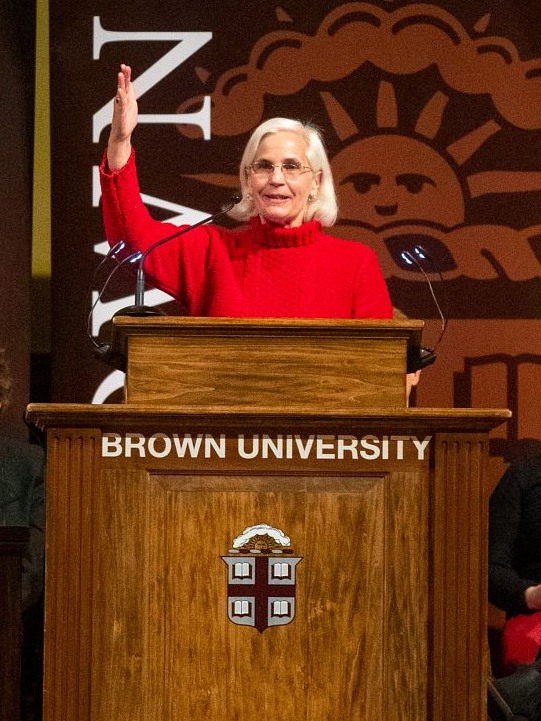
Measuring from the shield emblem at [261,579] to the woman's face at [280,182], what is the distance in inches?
34.7

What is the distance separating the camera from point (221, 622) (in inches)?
79.4

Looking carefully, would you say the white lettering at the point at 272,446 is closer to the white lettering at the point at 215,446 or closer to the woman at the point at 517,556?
the white lettering at the point at 215,446

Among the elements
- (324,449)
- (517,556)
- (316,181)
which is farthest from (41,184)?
(324,449)

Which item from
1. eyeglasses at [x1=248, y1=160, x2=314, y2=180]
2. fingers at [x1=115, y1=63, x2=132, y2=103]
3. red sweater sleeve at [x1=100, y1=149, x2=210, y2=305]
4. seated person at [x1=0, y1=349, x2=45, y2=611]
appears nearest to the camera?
fingers at [x1=115, y1=63, x2=132, y2=103]

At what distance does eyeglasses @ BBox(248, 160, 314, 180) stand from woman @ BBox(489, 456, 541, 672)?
1.19 m

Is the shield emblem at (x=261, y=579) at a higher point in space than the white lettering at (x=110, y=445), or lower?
lower

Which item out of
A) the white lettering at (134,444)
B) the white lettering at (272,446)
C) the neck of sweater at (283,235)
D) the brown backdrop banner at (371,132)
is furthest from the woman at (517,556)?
the white lettering at (134,444)

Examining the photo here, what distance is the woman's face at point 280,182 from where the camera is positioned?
2.67 metres

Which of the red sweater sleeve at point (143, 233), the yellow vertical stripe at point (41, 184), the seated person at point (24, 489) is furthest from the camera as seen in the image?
the yellow vertical stripe at point (41, 184)

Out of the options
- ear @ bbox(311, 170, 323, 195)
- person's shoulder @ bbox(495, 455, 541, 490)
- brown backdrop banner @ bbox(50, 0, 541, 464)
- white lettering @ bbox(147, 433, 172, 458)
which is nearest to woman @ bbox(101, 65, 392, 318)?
ear @ bbox(311, 170, 323, 195)

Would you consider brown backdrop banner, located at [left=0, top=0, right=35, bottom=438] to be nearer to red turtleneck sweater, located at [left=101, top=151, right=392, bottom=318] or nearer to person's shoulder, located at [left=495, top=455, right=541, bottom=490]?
red turtleneck sweater, located at [left=101, top=151, right=392, bottom=318]

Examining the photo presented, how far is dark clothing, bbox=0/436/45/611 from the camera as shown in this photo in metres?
3.19

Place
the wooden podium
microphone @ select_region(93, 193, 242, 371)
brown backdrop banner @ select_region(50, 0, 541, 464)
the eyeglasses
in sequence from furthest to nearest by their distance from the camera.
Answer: brown backdrop banner @ select_region(50, 0, 541, 464) → the eyeglasses → microphone @ select_region(93, 193, 242, 371) → the wooden podium

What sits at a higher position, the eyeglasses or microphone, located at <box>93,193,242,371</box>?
the eyeglasses
